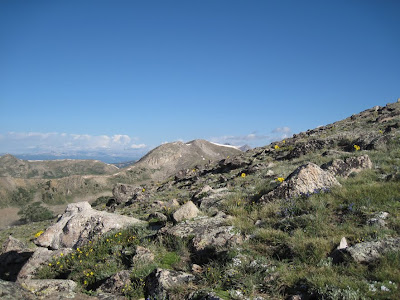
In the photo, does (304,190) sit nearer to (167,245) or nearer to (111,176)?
(167,245)

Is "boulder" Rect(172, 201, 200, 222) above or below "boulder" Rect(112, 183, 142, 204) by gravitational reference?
above

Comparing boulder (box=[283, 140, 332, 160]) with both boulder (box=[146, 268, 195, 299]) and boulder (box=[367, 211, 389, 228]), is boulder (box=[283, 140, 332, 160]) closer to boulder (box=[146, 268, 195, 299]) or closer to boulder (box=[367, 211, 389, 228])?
boulder (box=[367, 211, 389, 228])

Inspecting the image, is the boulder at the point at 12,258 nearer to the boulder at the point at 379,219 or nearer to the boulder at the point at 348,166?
the boulder at the point at 379,219

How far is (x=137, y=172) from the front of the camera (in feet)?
366

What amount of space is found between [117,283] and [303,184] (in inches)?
240

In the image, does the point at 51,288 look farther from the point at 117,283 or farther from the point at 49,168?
the point at 49,168

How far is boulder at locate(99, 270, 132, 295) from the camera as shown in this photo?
5363 millimetres

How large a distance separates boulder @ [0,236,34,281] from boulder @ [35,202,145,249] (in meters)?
0.73

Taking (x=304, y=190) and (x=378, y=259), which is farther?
(x=304, y=190)

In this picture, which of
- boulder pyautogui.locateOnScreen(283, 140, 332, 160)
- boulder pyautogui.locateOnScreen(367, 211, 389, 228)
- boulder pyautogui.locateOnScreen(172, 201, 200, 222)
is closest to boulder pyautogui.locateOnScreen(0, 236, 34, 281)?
boulder pyautogui.locateOnScreen(172, 201, 200, 222)

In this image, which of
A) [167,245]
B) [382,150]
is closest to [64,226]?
[167,245]

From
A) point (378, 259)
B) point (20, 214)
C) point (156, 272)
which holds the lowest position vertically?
point (20, 214)

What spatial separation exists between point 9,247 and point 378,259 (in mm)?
12935

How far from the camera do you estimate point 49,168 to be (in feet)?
535
